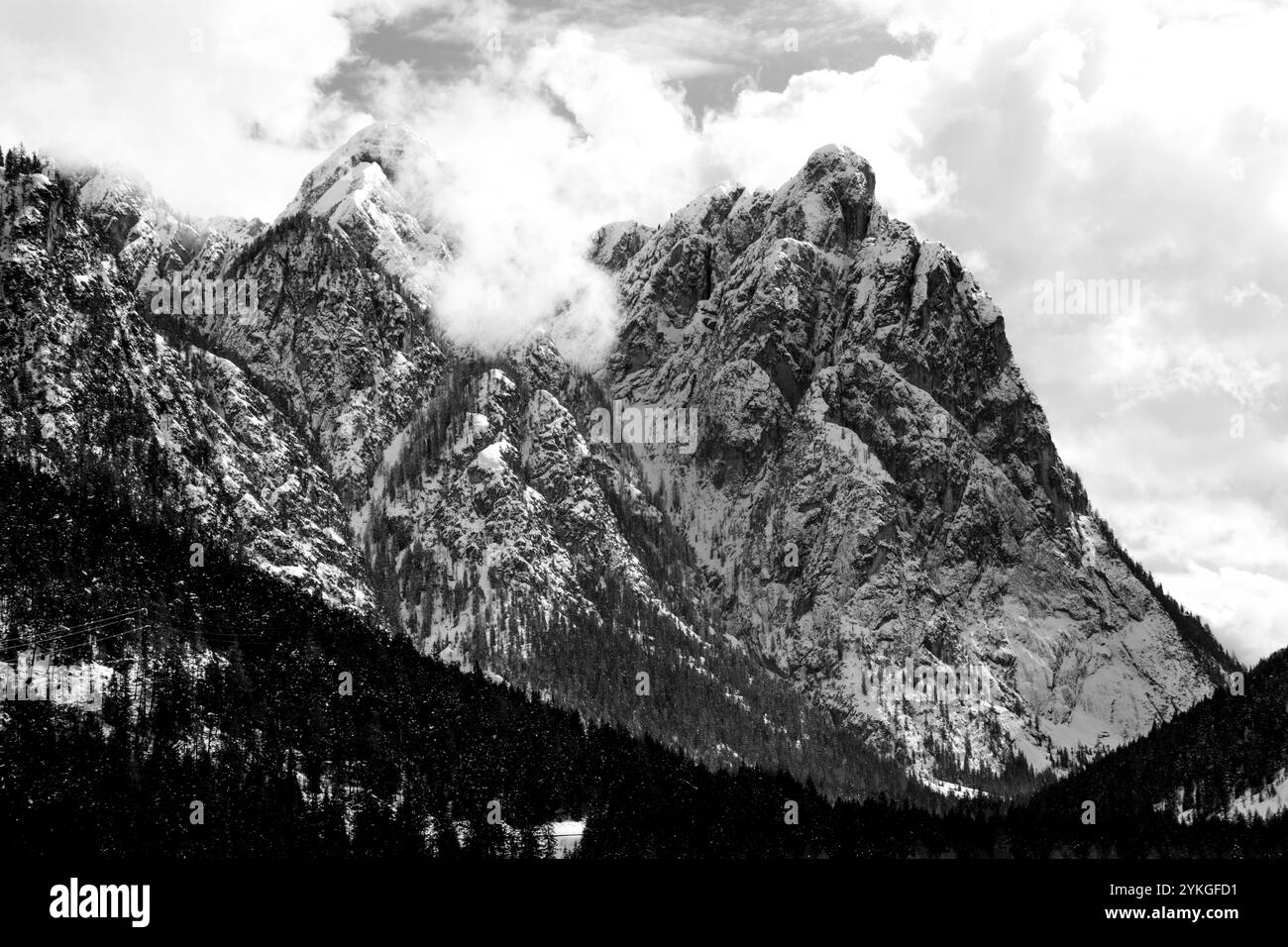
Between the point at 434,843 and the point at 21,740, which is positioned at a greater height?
the point at 21,740
